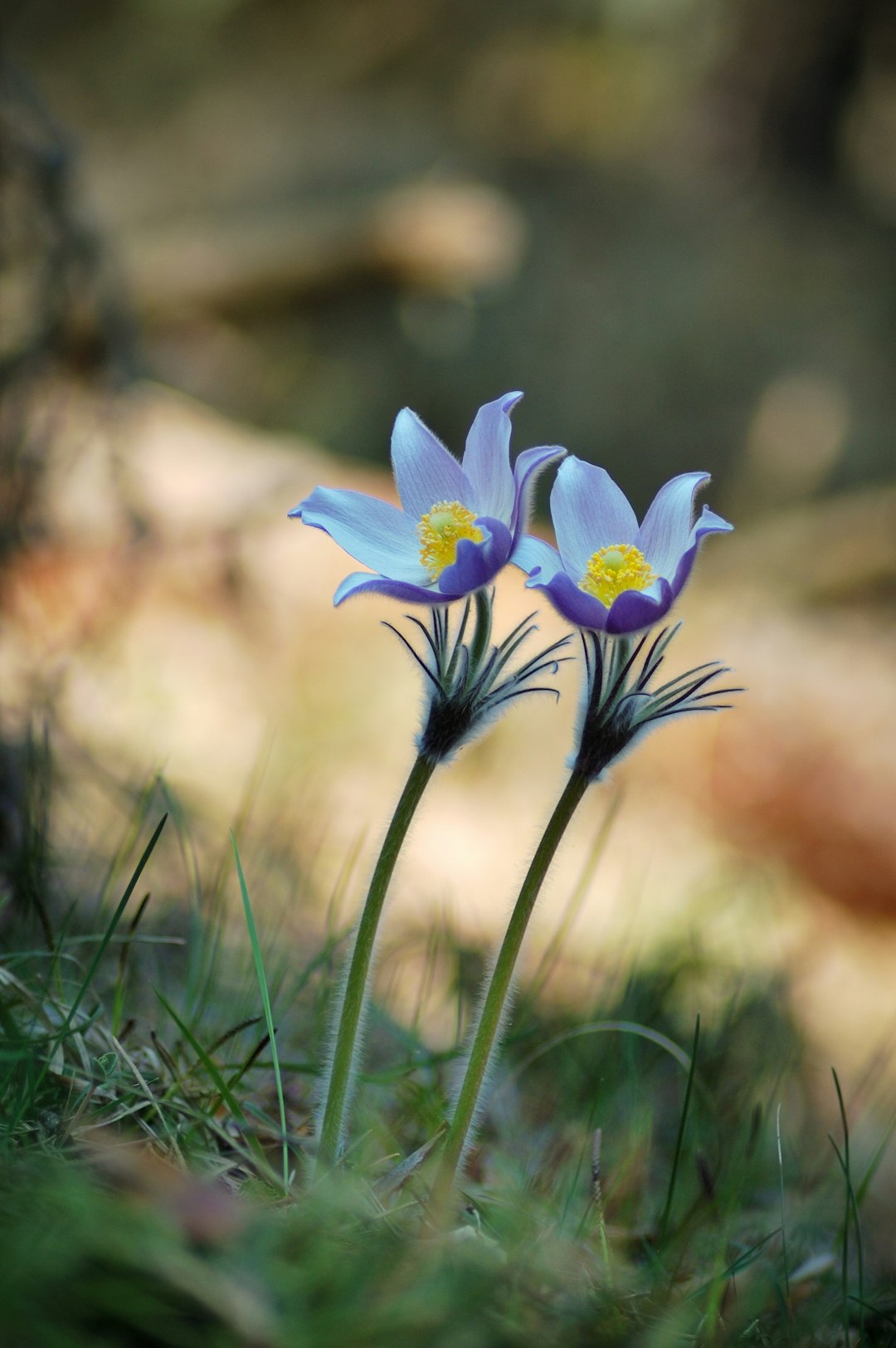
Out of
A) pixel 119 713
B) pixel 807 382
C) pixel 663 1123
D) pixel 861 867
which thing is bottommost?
pixel 663 1123

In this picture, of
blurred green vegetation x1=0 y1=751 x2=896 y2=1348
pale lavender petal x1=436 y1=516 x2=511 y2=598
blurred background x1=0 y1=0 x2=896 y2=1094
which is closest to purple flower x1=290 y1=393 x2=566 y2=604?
pale lavender petal x1=436 y1=516 x2=511 y2=598

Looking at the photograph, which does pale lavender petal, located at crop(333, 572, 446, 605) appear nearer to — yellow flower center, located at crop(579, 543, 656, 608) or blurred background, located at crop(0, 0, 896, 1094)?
yellow flower center, located at crop(579, 543, 656, 608)

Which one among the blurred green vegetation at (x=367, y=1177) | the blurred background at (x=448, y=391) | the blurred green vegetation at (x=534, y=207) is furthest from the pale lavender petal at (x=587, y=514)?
the blurred green vegetation at (x=534, y=207)

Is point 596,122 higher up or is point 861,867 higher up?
point 596,122

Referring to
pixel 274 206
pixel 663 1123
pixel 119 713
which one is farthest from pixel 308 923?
pixel 274 206

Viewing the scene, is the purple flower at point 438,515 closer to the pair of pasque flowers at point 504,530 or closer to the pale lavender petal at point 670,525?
the pair of pasque flowers at point 504,530

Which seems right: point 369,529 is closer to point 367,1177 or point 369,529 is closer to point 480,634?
point 480,634

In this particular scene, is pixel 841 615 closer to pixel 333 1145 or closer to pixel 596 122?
pixel 333 1145
